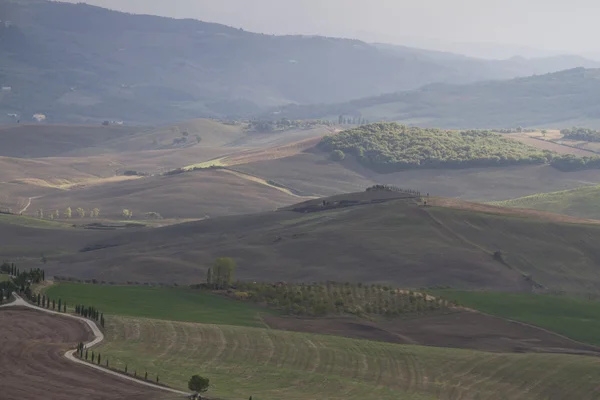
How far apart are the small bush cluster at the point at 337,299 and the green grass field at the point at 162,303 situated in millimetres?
2866

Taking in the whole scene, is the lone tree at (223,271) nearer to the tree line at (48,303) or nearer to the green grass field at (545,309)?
the green grass field at (545,309)

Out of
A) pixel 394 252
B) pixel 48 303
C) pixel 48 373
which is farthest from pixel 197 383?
pixel 394 252

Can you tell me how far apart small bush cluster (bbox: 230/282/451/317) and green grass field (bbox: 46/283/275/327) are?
287 centimetres

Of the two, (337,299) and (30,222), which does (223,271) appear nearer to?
(337,299)

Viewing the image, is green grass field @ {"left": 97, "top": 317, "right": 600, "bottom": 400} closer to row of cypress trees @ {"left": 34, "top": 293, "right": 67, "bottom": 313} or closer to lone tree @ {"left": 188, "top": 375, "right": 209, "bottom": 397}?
lone tree @ {"left": 188, "top": 375, "right": 209, "bottom": 397}

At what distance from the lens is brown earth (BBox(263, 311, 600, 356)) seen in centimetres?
8469

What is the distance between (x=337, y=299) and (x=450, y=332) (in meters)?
12.8

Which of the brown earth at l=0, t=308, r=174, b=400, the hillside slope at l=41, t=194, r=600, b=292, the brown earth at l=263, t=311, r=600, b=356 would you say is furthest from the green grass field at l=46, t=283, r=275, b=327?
the hillside slope at l=41, t=194, r=600, b=292

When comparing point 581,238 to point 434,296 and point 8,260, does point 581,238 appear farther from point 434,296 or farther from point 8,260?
point 8,260

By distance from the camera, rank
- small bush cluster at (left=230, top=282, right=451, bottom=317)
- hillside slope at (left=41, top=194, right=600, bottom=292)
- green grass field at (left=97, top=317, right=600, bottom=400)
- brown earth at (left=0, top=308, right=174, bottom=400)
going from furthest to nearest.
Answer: hillside slope at (left=41, top=194, right=600, bottom=292) → small bush cluster at (left=230, top=282, right=451, bottom=317) → green grass field at (left=97, top=317, right=600, bottom=400) → brown earth at (left=0, top=308, right=174, bottom=400)

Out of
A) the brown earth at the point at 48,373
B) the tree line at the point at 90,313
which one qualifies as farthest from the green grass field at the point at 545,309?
the brown earth at the point at 48,373

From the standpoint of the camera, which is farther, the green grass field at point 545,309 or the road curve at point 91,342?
the green grass field at point 545,309

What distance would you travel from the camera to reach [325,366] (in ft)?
226

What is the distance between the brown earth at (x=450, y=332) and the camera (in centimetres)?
8469
